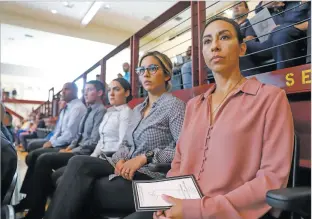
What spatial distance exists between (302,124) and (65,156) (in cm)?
162

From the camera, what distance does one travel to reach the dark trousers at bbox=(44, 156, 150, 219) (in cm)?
105

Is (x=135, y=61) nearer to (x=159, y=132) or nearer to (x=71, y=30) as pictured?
(x=159, y=132)

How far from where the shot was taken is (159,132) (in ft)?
4.13

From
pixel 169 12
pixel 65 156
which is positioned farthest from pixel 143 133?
pixel 169 12

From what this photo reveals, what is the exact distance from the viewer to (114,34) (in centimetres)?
683

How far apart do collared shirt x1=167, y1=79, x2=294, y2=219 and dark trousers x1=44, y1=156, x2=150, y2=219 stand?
28 cm

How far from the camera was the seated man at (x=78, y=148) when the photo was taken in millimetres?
1773

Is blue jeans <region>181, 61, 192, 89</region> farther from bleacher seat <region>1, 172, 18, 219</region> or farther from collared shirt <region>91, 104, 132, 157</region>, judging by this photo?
bleacher seat <region>1, 172, 18, 219</region>

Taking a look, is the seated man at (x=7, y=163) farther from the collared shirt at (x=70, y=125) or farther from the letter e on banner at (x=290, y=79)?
the letter e on banner at (x=290, y=79)

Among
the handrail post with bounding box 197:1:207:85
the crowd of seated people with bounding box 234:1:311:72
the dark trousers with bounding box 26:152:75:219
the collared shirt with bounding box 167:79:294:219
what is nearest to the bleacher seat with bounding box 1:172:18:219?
the dark trousers with bounding box 26:152:75:219

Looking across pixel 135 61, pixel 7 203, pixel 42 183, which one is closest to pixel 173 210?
pixel 7 203

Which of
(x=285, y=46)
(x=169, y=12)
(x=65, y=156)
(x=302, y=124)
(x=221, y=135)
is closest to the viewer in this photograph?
(x=221, y=135)

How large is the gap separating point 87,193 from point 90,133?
3.90 ft

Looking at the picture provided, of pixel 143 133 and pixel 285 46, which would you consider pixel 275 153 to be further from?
pixel 285 46
